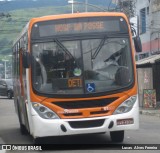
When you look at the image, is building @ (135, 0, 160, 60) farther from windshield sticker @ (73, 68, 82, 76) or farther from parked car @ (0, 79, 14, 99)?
windshield sticker @ (73, 68, 82, 76)

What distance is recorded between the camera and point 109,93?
12406mm

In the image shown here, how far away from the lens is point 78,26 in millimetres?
12961

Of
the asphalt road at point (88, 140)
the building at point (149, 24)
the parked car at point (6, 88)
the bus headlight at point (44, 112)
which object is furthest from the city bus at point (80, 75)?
the parked car at point (6, 88)

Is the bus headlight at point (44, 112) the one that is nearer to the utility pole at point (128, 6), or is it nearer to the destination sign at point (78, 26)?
the destination sign at point (78, 26)

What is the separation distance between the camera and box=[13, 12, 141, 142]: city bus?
12.3 m

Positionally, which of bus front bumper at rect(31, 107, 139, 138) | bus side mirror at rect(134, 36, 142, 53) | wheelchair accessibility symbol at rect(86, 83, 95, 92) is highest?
bus side mirror at rect(134, 36, 142, 53)

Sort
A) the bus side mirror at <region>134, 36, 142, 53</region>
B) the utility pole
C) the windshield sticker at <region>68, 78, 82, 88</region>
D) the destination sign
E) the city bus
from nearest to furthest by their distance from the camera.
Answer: the city bus, the windshield sticker at <region>68, 78, 82, 88</region>, the destination sign, the bus side mirror at <region>134, 36, 142, 53</region>, the utility pole

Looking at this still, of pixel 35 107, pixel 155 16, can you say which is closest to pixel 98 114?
pixel 35 107

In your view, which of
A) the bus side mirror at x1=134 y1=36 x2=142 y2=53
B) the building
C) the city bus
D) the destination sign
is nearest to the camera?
the city bus

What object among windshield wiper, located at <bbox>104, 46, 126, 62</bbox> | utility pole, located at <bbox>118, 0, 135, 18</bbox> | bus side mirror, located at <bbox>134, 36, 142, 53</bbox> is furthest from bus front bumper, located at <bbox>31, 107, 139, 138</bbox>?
utility pole, located at <bbox>118, 0, 135, 18</bbox>

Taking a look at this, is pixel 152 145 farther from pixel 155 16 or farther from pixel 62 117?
pixel 155 16

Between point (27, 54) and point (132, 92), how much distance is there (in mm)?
2550

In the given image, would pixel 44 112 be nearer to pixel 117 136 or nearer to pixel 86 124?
pixel 86 124

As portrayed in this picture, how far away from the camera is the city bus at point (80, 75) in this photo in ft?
40.3
